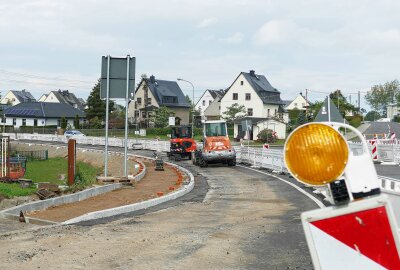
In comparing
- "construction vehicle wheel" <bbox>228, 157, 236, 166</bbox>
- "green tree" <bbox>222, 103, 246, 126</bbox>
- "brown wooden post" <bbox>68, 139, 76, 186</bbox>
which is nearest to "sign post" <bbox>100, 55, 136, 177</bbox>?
"brown wooden post" <bbox>68, 139, 76, 186</bbox>

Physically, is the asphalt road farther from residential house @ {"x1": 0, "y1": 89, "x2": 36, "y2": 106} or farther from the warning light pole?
residential house @ {"x1": 0, "y1": 89, "x2": 36, "y2": 106}

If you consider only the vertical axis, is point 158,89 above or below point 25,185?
above

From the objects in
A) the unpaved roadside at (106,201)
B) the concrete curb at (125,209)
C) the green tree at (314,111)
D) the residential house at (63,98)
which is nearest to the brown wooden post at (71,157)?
the unpaved roadside at (106,201)

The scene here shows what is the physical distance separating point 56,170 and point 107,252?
3168cm

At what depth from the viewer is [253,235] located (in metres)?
8.30

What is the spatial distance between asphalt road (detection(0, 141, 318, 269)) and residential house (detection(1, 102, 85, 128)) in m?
97.9

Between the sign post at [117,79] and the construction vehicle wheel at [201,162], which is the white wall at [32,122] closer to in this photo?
the construction vehicle wheel at [201,162]

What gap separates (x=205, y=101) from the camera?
422ft

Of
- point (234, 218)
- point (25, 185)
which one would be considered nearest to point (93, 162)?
point (25, 185)

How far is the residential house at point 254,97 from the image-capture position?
8812cm

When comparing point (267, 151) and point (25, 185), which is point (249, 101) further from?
point (25, 185)

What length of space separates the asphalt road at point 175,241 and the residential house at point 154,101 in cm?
8378

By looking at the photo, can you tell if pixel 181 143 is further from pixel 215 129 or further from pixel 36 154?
pixel 36 154

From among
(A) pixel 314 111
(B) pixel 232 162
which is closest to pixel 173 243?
(B) pixel 232 162
